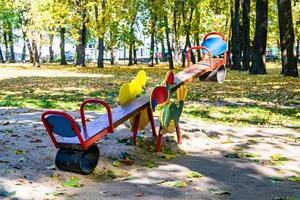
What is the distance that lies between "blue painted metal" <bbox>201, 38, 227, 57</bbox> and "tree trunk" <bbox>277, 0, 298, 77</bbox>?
52.1 feet

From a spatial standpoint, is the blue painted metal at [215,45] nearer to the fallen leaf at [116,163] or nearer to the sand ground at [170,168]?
the sand ground at [170,168]

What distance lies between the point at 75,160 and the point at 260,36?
75.1 ft

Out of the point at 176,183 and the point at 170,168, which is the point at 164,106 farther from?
the point at 176,183

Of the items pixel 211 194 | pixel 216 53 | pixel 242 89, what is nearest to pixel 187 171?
pixel 211 194

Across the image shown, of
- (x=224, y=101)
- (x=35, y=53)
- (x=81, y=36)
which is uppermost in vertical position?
(x=81, y=36)

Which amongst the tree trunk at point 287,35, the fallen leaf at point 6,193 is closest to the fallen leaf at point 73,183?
the fallen leaf at point 6,193

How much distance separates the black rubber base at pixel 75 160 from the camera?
217 inches

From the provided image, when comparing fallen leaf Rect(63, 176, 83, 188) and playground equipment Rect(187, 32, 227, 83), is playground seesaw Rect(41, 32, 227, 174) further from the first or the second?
playground equipment Rect(187, 32, 227, 83)

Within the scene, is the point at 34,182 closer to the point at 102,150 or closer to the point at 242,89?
Answer: the point at 102,150

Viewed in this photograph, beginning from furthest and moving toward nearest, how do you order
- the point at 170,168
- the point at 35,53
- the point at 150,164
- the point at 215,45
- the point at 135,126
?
the point at 35,53, the point at 215,45, the point at 135,126, the point at 150,164, the point at 170,168

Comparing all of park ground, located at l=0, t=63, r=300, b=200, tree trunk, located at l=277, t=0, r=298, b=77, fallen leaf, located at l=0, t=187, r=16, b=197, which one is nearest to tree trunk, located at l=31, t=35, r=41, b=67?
tree trunk, located at l=277, t=0, r=298, b=77

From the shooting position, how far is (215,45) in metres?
8.92

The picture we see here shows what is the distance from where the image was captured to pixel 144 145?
746 cm

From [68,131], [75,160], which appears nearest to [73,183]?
[75,160]
